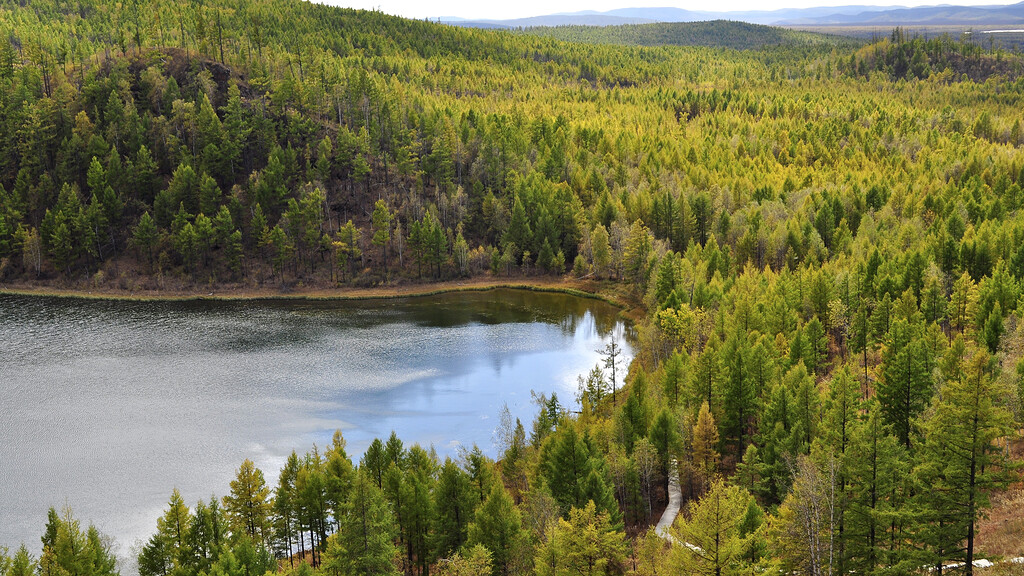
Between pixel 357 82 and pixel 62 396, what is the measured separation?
89886 millimetres

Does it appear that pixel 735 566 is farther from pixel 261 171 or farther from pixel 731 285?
pixel 261 171

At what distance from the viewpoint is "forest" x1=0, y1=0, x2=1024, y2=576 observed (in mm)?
38094

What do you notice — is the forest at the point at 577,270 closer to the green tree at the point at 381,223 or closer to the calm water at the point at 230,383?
the green tree at the point at 381,223

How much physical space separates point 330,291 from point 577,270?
3946 centimetres

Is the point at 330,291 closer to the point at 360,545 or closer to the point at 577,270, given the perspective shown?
the point at 577,270

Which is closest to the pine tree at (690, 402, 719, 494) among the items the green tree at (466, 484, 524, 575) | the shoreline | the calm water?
the green tree at (466, 484, 524, 575)

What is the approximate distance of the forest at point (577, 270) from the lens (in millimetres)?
38094

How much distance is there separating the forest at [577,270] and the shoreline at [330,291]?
2379 millimetres

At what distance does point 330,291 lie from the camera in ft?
416

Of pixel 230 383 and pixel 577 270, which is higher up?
pixel 577 270

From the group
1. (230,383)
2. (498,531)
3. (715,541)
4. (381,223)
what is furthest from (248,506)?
(381,223)

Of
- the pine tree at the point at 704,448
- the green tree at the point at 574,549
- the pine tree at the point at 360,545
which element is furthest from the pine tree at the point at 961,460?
the pine tree at the point at 360,545

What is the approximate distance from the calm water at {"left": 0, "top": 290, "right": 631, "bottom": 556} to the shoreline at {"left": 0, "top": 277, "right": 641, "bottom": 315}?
2.91 meters

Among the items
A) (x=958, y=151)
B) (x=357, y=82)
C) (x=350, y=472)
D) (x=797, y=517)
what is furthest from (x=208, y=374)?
(x=958, y=151)
